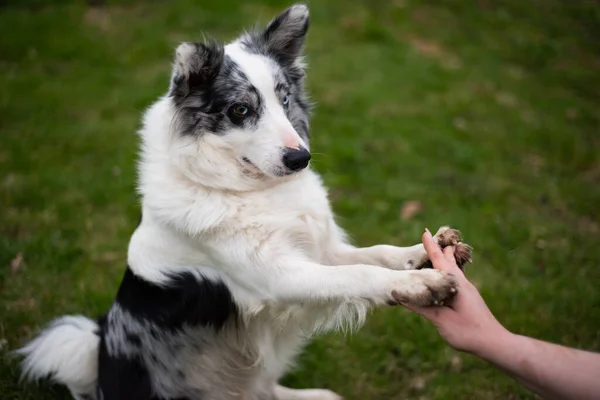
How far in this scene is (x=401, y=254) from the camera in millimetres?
3084

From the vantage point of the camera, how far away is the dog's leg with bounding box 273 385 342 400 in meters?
3.66

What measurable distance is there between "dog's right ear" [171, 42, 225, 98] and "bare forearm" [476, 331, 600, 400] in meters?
2.04

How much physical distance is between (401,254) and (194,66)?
1.57 meters

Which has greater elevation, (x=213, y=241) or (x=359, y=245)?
(x=213, y=241)

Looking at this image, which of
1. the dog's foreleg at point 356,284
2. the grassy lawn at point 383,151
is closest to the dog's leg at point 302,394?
the grassy lawn at point 383,151

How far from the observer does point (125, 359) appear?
3088mm

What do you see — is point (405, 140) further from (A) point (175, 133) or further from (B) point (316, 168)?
(A) point (175, 133)

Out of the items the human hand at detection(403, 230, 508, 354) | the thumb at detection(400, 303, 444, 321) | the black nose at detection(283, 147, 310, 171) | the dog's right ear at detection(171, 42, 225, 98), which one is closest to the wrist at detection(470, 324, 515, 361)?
the human hand at detection(403, 230, 508, 354)

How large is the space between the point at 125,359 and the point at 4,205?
3.16m

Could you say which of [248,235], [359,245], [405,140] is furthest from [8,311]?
[405,140]

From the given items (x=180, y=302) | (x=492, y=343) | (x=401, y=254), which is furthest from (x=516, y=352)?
(x=180, y=302)

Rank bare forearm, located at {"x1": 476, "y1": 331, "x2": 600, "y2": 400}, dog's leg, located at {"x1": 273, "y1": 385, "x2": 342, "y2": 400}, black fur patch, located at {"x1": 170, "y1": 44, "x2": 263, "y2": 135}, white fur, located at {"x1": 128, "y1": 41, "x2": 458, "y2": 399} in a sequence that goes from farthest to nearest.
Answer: dog's leg, located at {"x1": 273, "y1": 385, "x2": 342, "y2": 400}
black fur patch, located at {"x1": 170, "y1": 44, "x2": 263, "y2": 135}
white fur, located at {"x1": 128, "y1": 41, "x2": 458, "y2": 399}
bare forearm, located at {"x1": 476, "y1": 331, "x2": 600, "y2": 400}

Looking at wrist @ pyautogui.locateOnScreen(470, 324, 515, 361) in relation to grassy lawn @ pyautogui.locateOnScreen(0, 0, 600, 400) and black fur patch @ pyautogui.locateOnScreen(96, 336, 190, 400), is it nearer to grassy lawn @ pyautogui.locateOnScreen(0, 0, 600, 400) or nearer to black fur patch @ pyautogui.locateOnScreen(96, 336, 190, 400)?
grassy lawn @ pyautogui.locateOnScreen(0, 0, 600, 400)

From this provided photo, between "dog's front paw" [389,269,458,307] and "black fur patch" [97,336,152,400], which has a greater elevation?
"dog's front paw" [389,269,458,307]
